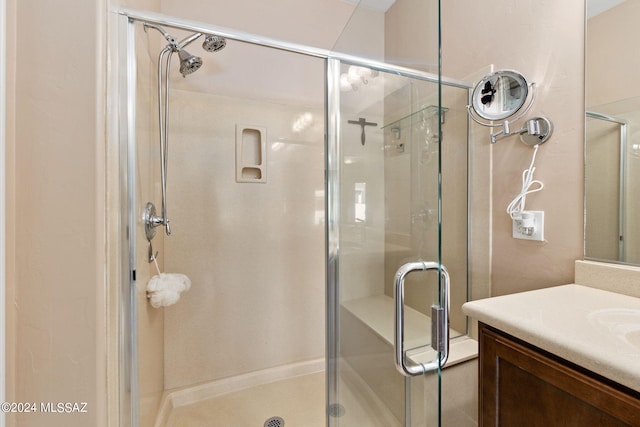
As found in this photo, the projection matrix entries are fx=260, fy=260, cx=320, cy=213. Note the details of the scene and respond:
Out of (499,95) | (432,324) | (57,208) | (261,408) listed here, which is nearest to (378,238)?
(432,324)

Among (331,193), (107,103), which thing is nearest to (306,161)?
(331,193)

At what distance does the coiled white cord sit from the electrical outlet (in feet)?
0.09

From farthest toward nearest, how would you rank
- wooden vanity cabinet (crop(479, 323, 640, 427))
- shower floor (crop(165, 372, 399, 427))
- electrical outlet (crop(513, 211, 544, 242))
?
shower floor (crop(165, 372, 399, 427))
electrical outlet (crop(513, 211, 544, 242))
wooden vanity cabinet (crop(479, 323, 640, 427))

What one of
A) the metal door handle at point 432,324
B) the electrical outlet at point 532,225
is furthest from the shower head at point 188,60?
the electrical outlet at point 532,225

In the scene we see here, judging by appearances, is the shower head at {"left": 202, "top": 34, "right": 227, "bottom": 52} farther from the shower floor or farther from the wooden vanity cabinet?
the shower floor

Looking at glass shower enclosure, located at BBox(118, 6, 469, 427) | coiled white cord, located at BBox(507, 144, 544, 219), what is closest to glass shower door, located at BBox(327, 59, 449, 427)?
glass shower enclosure, located at BBox(118, 6, 469, 427)

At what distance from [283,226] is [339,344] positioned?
35.8 inches

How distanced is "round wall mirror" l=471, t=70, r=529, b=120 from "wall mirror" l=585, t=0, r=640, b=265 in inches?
8.1

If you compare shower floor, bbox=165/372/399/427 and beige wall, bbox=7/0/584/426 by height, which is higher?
beige wall, bbox=7/0/584/426

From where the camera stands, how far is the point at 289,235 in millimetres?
1876

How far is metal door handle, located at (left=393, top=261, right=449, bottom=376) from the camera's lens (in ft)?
2.04

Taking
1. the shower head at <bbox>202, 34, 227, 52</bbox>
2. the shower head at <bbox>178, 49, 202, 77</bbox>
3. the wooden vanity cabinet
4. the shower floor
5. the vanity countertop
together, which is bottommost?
the shower floor

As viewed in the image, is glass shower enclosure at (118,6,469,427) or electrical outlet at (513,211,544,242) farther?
electrical outlet at (513,211,544,242)

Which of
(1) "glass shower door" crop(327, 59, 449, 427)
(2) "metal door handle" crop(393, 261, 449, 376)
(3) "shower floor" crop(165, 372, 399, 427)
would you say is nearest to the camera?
(2) "metal door handle" crop(393, 261, 449, 376)
